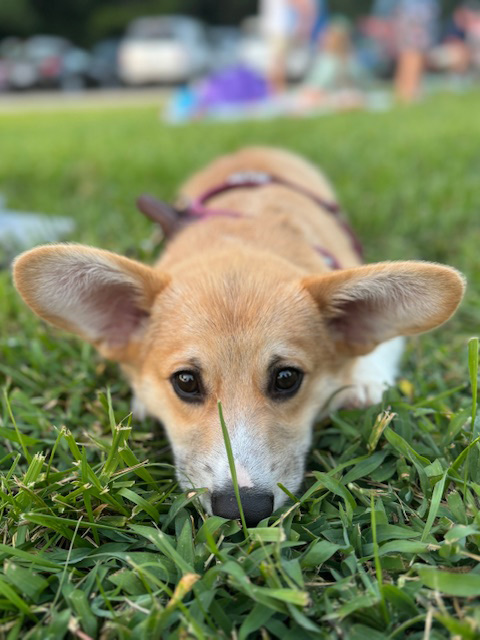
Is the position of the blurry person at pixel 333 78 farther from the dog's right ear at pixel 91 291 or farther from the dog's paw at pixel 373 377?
the dog's right ear at pixel 91 291

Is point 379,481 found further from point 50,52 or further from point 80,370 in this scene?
point 50,52

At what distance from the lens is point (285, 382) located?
2.16m

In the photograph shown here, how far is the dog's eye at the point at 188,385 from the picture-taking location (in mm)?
2139

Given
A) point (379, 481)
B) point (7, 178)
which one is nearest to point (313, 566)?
point (379, 481)

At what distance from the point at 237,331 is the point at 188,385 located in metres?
0.27

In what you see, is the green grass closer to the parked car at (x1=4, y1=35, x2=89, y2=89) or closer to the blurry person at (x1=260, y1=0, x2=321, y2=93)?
the blurry person at (x1=260, y1=0, x2=321, y2=93)

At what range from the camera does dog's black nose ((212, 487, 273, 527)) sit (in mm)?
1744

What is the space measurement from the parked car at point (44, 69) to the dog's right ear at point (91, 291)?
2837 cm

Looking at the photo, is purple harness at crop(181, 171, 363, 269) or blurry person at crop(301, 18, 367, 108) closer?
purple harness at crop(181, 171, 363, 269)

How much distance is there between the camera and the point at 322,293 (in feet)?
7.52

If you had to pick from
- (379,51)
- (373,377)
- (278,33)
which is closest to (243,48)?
(379,51)

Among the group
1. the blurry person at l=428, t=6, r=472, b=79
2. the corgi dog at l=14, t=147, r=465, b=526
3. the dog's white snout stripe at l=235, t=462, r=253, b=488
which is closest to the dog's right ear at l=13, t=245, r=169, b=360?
the corgi dog at l=14, t=147, r=465, b=526

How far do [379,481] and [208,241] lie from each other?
147cm

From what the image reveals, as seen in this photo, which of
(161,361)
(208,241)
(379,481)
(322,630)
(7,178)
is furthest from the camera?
(7,178)
